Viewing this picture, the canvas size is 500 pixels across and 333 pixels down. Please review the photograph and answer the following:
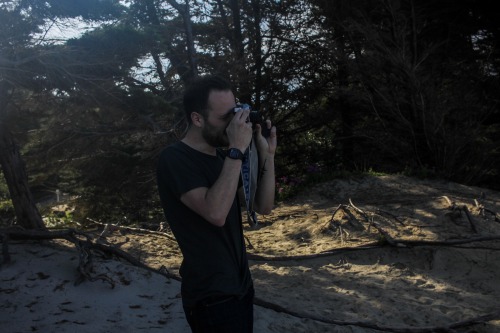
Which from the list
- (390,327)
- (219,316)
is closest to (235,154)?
(219,316)

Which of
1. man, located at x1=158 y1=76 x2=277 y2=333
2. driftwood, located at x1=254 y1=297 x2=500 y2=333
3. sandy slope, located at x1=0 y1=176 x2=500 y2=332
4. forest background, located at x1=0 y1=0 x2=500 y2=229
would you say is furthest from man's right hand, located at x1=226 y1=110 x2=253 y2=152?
forest background, located at x1=0 y1=0 x2=500 y2=229

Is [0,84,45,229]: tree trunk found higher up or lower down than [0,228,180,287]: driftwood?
higher up

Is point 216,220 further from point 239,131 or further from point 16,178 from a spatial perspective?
point 16,178

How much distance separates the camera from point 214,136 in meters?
2.02

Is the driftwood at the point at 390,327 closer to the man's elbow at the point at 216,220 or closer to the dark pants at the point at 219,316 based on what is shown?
the dark pants at the point at 219,316

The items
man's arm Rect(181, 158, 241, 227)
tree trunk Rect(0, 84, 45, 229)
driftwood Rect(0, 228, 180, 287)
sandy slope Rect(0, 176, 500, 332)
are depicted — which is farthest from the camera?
tree trunk Rect(0, 84, 45, 229)

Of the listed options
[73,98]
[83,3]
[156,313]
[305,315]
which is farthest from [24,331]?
[83,3]

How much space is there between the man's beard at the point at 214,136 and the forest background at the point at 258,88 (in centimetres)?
499

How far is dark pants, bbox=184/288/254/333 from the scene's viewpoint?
1.88 metres

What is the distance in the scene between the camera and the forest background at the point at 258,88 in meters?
6.94

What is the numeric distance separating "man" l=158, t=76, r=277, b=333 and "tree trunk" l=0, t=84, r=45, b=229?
17.8 ft

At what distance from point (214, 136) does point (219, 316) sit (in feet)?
2.37

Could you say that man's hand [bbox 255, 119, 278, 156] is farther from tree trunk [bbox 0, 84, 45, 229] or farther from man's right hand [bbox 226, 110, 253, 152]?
tree trunk [bbox 0, 84, 45, 229]

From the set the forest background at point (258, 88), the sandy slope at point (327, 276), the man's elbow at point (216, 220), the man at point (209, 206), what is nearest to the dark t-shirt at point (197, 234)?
the man at point (209, 206)
